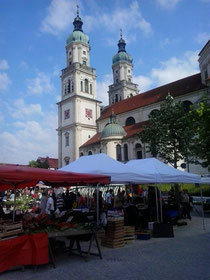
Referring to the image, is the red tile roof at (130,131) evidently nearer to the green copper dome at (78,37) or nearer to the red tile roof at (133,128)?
the red tile roof at (133,128)

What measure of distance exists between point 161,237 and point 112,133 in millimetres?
31411

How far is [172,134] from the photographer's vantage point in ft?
60.7

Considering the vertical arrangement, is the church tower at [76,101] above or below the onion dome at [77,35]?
below

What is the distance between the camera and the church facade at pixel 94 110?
4003cm

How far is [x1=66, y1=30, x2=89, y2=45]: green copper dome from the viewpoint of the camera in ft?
184

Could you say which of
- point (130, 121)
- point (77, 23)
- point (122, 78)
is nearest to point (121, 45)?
point (122, 78)

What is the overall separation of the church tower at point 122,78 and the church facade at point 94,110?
12.3m

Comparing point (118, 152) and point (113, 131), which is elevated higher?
point (113, 131)

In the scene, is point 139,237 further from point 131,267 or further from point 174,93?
point 174,93

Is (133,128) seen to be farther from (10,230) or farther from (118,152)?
(10,230)

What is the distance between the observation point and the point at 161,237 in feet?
32.1

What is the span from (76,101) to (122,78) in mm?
22142

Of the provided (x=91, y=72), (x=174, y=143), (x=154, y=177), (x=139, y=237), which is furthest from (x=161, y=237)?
(x=91, y=72)

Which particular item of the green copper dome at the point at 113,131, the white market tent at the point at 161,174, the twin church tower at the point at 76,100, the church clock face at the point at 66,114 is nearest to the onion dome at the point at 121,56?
the twin church tower at the point at 76,100
